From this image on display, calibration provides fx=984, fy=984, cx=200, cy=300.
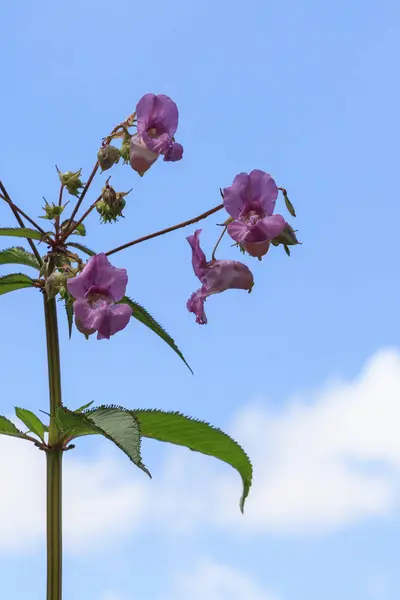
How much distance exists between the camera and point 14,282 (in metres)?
2.91

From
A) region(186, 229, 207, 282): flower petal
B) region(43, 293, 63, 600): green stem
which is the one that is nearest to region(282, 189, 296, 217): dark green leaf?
region(186, 229, 207, 282): flower petal

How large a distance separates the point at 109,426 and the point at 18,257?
64 centimetres

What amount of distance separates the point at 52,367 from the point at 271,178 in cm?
82

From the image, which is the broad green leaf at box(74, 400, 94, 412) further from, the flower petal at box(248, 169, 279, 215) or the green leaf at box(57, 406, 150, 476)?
the flower petal at box(248, 169, 279, 215)

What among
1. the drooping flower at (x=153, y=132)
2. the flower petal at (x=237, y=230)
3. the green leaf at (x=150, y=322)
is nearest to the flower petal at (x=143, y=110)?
the drooping flower at (x=153, y=132)

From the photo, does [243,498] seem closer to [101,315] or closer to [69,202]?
[101,315]

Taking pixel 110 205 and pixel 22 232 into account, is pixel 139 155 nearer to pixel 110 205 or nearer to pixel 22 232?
pixel 110 205

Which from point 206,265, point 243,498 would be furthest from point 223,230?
point 243,498

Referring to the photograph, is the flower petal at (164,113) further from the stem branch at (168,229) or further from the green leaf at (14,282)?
the green leaf at (14,282)

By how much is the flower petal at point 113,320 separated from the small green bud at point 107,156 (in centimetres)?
43

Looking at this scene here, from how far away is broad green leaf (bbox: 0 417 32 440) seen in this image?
2.92 metres

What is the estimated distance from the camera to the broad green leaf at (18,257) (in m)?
2.94

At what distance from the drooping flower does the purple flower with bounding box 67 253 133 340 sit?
34cm

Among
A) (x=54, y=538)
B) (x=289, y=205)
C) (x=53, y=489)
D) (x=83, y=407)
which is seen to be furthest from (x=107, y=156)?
(x=54, y=538)
